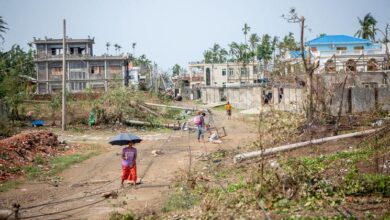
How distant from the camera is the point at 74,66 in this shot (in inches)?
2306

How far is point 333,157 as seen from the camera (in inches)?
486

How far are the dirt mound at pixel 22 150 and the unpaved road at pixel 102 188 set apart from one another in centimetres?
160

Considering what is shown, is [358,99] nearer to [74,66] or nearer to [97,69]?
[97,69]

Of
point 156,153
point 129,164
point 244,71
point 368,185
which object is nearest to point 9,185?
point 129,164

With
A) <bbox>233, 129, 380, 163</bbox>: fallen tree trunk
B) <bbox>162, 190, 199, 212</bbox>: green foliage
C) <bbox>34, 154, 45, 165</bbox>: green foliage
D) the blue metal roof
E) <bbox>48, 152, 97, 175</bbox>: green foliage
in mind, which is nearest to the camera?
<bbox>162, 190, 199, 212</bbox>: green foliage

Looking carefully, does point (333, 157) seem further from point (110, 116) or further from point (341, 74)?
point (110, 116)

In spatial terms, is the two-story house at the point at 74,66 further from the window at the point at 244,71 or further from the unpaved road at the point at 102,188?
the unpaved road at the point at 102,188

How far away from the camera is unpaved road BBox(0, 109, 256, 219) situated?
30.2ft

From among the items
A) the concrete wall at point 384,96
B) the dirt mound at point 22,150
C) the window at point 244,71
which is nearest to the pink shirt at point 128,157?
the dirt mound at point 22,150

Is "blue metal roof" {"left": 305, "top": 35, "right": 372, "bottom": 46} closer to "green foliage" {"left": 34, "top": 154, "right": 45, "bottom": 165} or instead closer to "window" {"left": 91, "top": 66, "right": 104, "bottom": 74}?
"window" {"left": 91, "top": 66, "right": 104, "bottom": 74}

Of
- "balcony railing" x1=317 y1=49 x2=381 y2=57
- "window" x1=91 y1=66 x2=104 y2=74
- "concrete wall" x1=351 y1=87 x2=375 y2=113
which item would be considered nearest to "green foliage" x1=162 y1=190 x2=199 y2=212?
"concrete wall" x1=351 y1=87 x2=375 y2=113

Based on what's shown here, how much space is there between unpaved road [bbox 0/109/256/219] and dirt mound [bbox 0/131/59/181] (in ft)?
5.26

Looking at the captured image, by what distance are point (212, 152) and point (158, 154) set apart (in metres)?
2.38

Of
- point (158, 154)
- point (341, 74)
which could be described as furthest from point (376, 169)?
point (341, 74)
